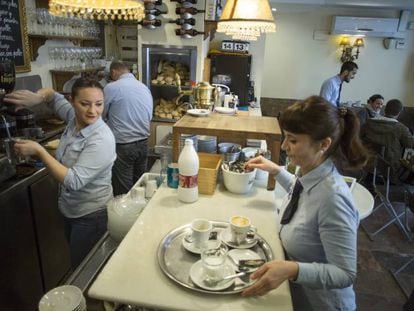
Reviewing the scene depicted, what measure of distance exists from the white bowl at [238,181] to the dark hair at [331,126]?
14.2 inches

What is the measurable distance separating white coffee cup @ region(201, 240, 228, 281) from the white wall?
5703 mm

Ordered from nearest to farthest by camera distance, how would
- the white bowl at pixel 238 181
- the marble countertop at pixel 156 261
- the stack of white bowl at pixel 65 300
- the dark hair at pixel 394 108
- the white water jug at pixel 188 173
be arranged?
the marble countertop at pixel 156 261 → the stack of white bowl at pixel 65 300 → the white water jug at pixel 188 173 → the white bowl at pixel 238 181 → the dark hair at pixel 394 108

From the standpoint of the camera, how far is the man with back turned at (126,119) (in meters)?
2.83

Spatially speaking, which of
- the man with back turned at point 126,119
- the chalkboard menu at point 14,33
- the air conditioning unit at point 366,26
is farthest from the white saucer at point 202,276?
the air conditioning unit at point 366,26

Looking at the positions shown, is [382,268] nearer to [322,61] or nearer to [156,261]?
[156,261]

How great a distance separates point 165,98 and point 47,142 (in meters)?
1.85

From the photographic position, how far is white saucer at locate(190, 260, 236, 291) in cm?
86

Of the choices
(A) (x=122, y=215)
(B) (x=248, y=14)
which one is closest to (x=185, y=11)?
(B) (x=248, y=14)

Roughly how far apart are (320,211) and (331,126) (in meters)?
0.28

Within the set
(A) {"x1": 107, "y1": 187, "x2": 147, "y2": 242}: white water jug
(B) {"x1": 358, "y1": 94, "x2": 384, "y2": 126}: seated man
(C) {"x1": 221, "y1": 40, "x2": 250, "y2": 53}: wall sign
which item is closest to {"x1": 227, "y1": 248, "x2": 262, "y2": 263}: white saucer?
(A) {"x1": 107, "y1": 187, "x2": 147, "y2": 242}: white water jug

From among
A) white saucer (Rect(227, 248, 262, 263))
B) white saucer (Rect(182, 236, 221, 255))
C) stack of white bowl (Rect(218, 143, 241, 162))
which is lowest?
white saucer (Rect(227, 248, 262, 263))

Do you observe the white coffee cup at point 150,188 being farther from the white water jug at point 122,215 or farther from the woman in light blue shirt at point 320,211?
the woman in light blue shirt at point 320,211

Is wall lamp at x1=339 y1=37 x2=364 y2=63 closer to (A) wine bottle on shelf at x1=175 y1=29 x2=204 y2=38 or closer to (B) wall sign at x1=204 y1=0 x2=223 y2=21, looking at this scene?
(B) wall sign at x1=204 y1=0 x2=223 y2=21

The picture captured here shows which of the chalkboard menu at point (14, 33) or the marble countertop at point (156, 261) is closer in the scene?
the marble countertop at point (156, 261)
